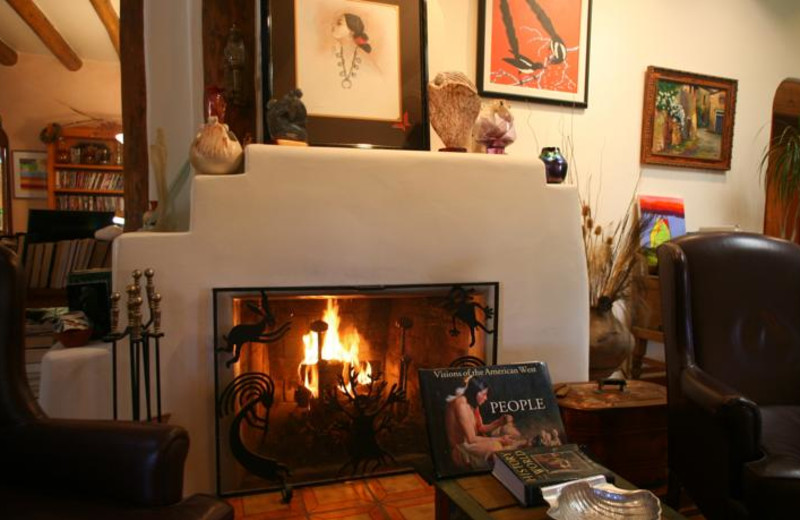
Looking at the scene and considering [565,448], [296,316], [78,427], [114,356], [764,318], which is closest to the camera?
[78,427]

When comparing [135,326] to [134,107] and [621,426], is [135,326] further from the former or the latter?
[621,426]

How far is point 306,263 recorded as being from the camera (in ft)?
6.40

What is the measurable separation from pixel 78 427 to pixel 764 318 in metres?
2.26

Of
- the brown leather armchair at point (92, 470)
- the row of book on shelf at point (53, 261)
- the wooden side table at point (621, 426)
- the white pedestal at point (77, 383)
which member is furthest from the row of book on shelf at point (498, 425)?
the row of book on shelf at point (53, 261)

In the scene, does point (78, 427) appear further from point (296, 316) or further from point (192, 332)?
point (296, 316)

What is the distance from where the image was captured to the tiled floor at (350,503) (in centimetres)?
180

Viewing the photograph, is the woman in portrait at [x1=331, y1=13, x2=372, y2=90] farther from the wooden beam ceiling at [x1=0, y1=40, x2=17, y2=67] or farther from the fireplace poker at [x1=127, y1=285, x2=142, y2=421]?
the wooden beam ceiling at [x1=0, y1=40, x2=17, y2=67]

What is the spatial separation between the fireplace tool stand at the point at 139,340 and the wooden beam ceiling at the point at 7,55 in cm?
554

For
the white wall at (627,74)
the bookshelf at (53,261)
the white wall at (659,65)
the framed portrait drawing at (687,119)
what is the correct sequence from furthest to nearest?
the bookshelf at (53,261) < the framed portrait drawing at (687,119) < the white wall at (659,65) < the white wall at (627,74)

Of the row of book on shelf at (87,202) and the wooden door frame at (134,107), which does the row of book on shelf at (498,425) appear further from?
the row of book on shelf at (87,202)

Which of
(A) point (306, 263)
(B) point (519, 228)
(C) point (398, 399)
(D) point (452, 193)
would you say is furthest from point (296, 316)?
(B) point (519, 228)

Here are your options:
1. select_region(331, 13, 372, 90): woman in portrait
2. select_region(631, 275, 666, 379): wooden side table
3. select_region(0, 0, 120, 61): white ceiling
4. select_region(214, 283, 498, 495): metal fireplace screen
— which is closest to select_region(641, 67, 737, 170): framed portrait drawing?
select_region(631, 275, 666, 379): wooden side table

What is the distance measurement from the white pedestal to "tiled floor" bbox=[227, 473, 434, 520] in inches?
24.3

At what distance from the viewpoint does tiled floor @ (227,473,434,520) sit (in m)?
1.80
